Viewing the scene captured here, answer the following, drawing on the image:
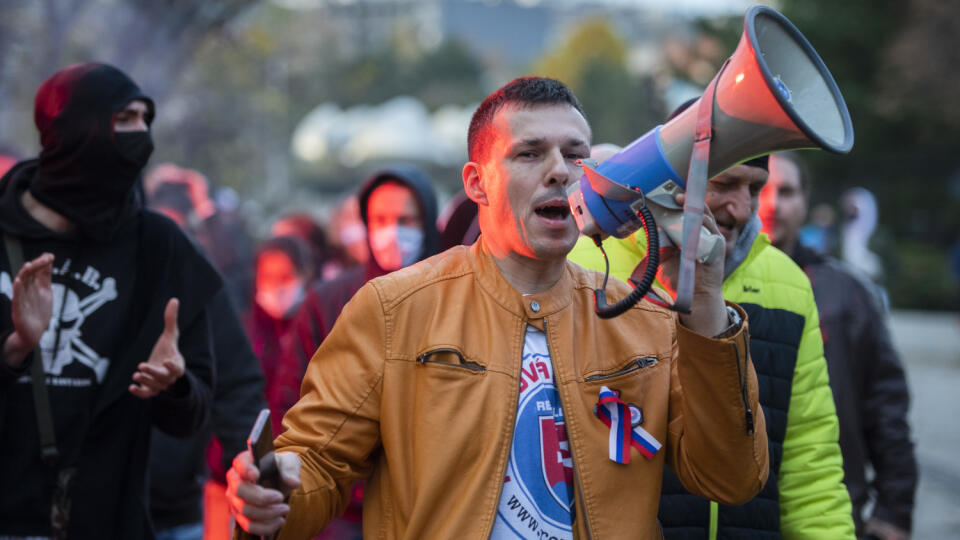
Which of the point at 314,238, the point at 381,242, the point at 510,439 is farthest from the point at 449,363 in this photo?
the point at 314,238

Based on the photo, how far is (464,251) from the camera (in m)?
2.70

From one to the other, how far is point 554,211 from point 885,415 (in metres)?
2.68

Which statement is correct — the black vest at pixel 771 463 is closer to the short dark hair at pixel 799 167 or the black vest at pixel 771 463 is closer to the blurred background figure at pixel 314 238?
the short dark hair at pixel 799 167

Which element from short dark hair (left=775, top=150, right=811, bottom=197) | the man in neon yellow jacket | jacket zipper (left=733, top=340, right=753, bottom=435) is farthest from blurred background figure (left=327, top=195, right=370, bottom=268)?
jacket zipper (left=733, top=340, right=753, bottom=435)

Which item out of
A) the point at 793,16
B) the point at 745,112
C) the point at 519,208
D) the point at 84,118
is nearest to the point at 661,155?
the point at 745,112

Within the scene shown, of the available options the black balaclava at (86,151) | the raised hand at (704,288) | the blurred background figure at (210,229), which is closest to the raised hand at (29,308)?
the black balaclava at (86,151)

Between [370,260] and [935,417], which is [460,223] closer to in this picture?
[370,260]

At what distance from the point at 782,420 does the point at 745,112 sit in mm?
1281

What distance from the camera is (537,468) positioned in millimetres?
2445

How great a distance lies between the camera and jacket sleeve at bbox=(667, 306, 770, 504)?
2332 millimetres

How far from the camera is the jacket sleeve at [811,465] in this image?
3029 millimetres

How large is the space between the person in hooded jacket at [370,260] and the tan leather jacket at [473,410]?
1.85 m

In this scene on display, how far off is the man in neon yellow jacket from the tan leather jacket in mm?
507

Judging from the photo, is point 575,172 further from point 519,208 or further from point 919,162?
point 919,162
